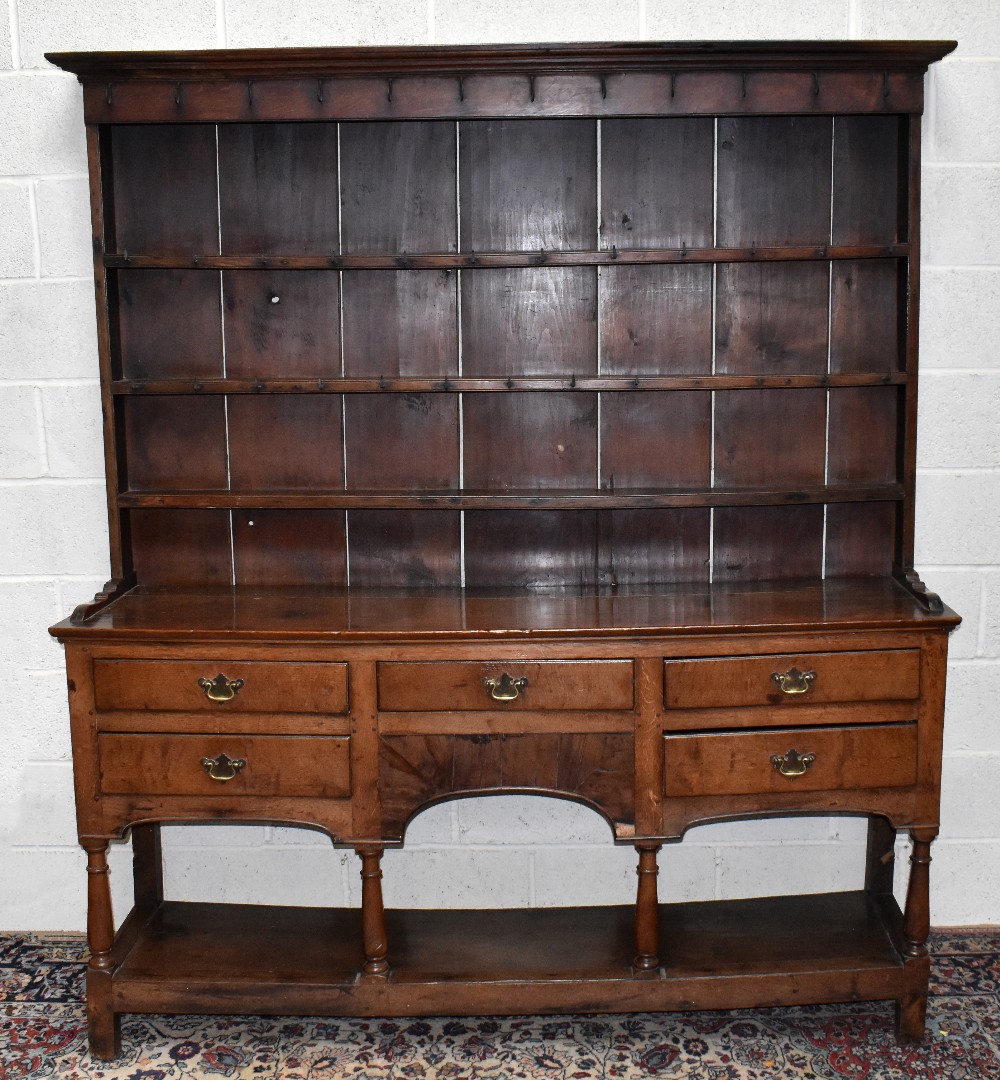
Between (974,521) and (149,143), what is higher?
(149,143)

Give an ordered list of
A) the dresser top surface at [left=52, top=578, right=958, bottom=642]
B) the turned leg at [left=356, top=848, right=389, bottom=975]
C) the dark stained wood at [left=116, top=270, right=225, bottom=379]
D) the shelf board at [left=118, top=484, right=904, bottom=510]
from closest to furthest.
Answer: the dresser top surface at [left=52, top=578, right=958, bottom=642] < the turned leg at [left=356, top=848, right=389, bottom=975] < the shelf board at [left=118, top=484, right=904, bottom=510] < the dark stained wood at [left=116, top=270, right=225, bottom=379]

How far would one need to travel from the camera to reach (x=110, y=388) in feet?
8.31

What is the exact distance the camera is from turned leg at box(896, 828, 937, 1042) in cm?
240

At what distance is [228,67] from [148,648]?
1.21 m

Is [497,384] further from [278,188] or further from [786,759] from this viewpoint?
[786,759]

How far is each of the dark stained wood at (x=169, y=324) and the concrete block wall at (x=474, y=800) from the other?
0.11 meters

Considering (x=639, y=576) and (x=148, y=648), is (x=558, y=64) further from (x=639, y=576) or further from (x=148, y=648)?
(x=148, y=648)

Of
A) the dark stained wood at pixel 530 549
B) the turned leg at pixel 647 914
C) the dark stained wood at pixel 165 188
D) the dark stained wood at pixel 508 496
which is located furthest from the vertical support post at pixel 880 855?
the dark stained wood at pixel 165 188

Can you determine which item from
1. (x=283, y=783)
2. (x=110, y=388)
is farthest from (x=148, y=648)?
(x=110, y=388)

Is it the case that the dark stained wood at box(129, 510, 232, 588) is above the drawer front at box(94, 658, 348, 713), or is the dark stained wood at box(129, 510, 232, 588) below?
above

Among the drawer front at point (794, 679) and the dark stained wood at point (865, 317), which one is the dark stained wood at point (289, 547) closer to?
the drawer front at point (794, 679)

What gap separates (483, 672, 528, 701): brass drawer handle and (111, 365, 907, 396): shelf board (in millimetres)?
640

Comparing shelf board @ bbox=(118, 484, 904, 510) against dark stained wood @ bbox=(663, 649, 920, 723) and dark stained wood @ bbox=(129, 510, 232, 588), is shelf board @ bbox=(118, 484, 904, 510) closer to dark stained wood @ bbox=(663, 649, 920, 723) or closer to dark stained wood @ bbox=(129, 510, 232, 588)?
dark stained wood @ bbox=(129, 510, 232, 588)

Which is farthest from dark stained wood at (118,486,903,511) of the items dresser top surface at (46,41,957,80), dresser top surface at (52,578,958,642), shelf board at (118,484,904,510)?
dresser top surface at (46,41,957,80)
